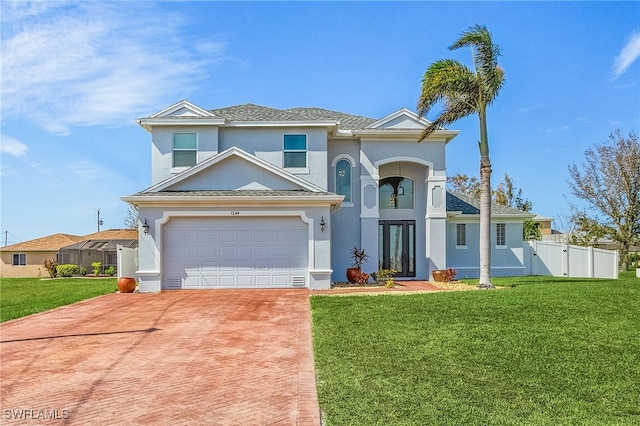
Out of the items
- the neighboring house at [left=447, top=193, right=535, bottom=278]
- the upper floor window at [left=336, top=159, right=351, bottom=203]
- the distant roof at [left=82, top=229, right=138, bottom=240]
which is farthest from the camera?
the distant roof at [left=82, top=229, right=138, bottom=240]

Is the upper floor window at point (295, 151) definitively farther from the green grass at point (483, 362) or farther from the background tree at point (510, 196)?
the background tree at point (510, 196)

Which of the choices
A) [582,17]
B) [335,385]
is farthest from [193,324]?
[582,17]

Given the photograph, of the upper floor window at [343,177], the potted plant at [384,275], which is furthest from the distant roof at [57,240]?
the potted plant at [384,275]

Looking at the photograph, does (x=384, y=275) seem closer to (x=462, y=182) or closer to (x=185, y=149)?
(x=185, y=149)

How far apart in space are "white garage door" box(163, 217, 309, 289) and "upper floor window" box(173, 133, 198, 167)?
335cm

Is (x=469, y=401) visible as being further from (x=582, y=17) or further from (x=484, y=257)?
(x=582, y=17)

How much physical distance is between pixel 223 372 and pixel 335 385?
1836 millimetres

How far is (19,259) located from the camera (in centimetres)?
4156

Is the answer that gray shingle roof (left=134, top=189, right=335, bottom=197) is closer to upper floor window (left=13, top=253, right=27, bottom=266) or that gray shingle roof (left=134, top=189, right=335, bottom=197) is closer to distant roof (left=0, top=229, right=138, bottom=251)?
distant roof (left=0, top=229, right=138, bottom=251)

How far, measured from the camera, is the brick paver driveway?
18.1 ft

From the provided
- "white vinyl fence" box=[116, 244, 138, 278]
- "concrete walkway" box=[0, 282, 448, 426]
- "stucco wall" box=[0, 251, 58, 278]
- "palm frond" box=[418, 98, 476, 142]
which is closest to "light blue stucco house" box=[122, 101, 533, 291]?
"palm frond" box=[418, 98, 476, 142]

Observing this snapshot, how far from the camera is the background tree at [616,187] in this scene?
30.9m

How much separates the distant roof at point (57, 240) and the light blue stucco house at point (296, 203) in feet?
82.6

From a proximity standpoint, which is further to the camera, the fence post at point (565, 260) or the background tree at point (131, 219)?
the background tree at point (131, 219)
